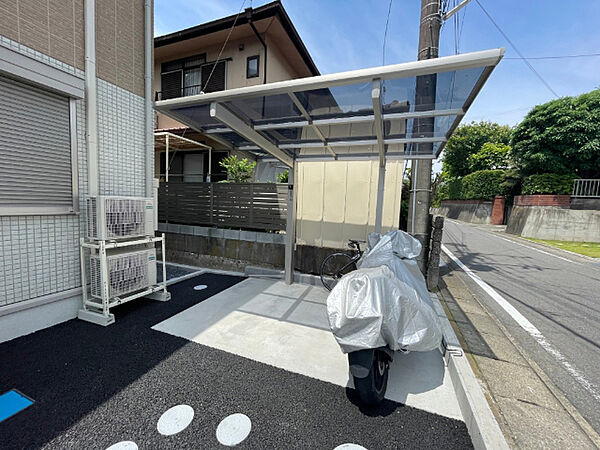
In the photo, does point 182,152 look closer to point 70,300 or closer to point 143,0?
point 143,0

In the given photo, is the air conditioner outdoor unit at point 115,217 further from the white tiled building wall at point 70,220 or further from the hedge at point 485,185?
the hedge at point 485,185

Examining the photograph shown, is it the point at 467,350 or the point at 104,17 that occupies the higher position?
the point at 104,17

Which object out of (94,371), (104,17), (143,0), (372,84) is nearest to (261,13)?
(143,0)

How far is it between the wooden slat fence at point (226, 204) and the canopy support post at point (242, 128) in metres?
1.19

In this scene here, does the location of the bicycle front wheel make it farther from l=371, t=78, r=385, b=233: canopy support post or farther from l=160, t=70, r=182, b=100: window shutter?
l=160, t=70, r=182, b=100: window shutter

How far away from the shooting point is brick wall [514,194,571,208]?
12019mm

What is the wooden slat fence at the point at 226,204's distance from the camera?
5.28 m

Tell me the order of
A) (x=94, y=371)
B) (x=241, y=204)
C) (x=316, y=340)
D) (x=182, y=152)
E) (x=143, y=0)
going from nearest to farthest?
(x=94, y=371), (x=316, y=340), (x=143, y=0), (x=241, y=204), (x=182, y=152)

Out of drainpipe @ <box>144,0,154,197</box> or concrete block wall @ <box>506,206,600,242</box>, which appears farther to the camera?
concrete block wall @ <box>506,206,600,242</box>

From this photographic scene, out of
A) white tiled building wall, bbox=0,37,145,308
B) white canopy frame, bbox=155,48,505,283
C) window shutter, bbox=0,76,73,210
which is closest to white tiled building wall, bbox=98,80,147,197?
white tiled building wall, bbox=0,37,145,308

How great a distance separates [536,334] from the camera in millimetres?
3346

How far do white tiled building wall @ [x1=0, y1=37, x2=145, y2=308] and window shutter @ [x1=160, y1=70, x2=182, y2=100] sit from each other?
5669 millimetres

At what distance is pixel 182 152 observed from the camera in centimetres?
866

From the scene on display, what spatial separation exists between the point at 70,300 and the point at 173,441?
2.68 metres
